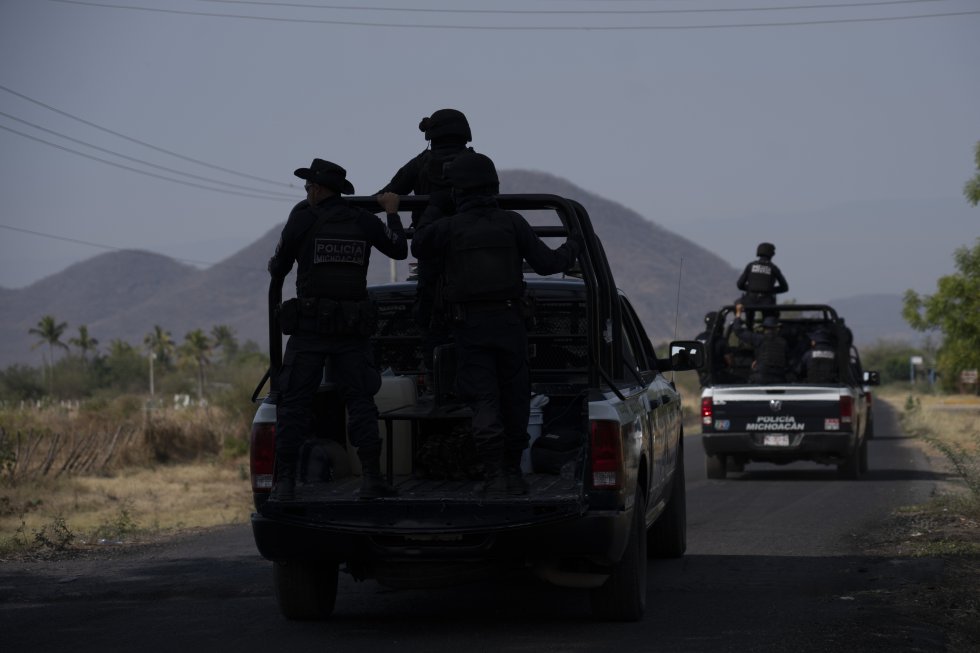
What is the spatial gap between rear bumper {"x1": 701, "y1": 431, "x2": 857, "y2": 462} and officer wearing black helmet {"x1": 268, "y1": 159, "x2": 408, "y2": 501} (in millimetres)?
11106

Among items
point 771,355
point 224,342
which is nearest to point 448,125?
point 771,355

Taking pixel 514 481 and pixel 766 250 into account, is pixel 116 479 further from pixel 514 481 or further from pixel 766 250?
pixel 514 481

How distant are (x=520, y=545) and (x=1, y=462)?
60.5 feet

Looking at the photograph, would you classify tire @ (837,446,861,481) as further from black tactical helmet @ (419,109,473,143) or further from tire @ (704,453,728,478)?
black tactical helmet @ (419,109,473,143)

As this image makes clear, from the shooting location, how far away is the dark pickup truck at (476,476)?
6.91m

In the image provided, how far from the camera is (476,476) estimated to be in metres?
7.71

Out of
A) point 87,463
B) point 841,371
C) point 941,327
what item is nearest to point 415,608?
point 841,371

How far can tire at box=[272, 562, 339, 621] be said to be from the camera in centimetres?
756

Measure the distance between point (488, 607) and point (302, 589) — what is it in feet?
3.87

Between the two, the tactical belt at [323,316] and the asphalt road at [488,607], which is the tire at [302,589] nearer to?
the asphalt road at [488,607]

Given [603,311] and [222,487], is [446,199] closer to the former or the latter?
[603,311]

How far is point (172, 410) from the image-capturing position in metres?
36.8

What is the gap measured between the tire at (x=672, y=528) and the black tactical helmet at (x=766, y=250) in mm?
8009

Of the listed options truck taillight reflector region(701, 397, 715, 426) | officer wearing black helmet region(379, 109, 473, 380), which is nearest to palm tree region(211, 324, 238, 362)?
truck taillight reflector region(701, 397, 715, 426)
